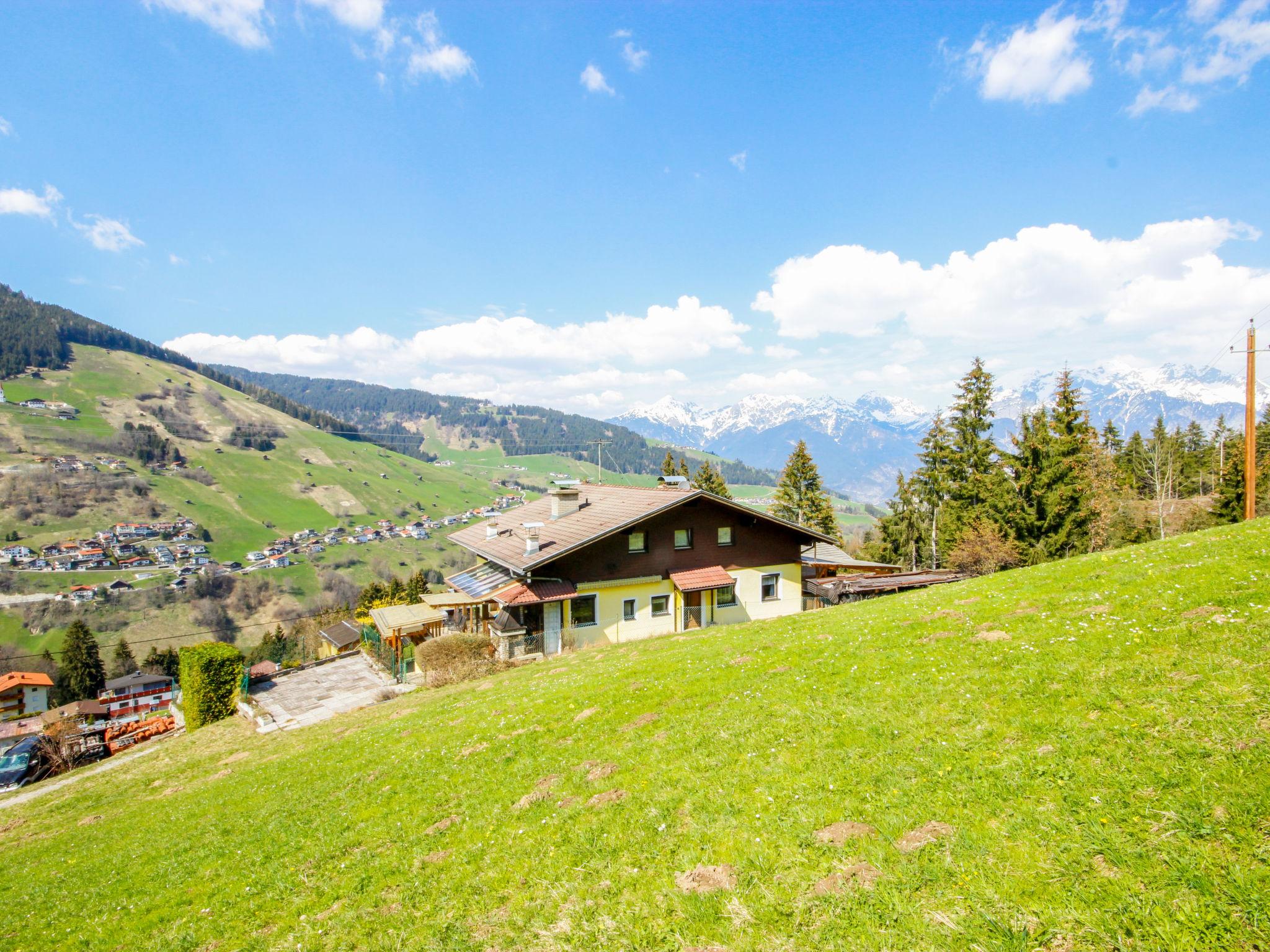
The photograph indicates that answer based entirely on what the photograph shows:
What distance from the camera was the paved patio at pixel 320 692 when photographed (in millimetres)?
23094

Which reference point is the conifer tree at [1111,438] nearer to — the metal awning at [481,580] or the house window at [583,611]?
the house window at [583,611]

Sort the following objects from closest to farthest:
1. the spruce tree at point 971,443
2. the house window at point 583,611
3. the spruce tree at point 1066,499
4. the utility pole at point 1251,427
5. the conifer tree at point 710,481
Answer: the utility pole at point 1251,427, the house window at point 583,611, the spruce tree at point 1066,499, the spruce tree at point 971,443, the conifer tree at point 710,481

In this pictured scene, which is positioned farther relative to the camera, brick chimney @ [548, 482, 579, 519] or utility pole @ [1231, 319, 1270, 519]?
brick chimney @ [548, 482, 579, 519]

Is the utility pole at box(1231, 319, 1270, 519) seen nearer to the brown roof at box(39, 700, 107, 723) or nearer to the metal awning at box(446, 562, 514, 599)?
the metal awning at box(446, 562, 514, 599)

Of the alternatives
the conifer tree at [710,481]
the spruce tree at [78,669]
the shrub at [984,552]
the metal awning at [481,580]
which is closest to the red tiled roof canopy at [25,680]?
the spruce tree at [78,669]

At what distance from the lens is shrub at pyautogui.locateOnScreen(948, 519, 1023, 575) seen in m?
39.8

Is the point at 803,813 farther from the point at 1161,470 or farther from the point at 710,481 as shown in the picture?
the point at 1161,470

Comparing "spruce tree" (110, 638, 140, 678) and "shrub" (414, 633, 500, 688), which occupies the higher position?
"shrub" (414, 633, 500, 688)

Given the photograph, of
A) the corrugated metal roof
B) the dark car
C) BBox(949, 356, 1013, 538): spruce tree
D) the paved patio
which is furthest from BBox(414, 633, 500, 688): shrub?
BBox(949, 356, 1013, 538): spruce tree

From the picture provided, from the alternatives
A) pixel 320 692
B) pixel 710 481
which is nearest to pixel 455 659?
pixel 320 692

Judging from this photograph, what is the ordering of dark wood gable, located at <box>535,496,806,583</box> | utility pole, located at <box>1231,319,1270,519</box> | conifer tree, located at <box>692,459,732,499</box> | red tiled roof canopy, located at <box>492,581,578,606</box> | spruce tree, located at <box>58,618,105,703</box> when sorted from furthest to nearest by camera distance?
spruce tree, located at <box>58,618,105,703</box> → conifer tree, located at <box>692,459,732,499</box> → dark wood gable, located at <box>535,496,806,583</box> → red tiled roof canopy, located at <box>492,581,578,606</box> → utility pole, located at <box>1231,319,1270,519</box>

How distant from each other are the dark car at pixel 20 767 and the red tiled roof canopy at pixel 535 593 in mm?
32052

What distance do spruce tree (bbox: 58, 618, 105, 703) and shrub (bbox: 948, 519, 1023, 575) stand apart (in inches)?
4041

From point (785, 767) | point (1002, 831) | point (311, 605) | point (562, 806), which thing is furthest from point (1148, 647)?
point (311, 605)
